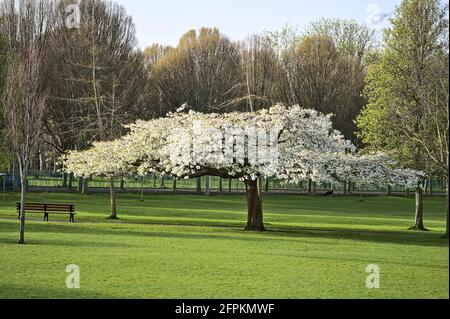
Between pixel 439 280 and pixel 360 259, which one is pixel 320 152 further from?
pixel 439 280

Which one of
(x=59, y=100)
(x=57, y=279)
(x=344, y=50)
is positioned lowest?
(x=57, y=279)

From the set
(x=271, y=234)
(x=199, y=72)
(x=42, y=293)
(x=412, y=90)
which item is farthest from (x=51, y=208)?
→ (x=199, y=72)

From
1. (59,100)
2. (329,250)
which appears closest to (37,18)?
(59,100)

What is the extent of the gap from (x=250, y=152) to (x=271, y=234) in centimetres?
375

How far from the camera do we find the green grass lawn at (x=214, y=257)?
674 inches

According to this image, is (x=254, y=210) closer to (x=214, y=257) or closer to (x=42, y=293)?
(x=214, y=257)

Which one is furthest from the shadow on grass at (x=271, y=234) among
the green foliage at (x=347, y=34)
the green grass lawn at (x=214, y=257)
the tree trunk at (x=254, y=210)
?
the green foliage at (x=347, y=34)

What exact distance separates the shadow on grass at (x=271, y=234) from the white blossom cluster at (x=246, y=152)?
2545 millimetres

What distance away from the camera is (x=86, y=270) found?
19984mm

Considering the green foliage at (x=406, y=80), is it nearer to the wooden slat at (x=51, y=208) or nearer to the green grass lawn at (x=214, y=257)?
the green grass lawn at (x=214, y=257)

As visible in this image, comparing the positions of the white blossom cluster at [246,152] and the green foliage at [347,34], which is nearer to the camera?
the white blossom cluster at [246,152]

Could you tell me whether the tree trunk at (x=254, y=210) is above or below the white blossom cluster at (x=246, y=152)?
below

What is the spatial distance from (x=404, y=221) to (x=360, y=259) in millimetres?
26299
